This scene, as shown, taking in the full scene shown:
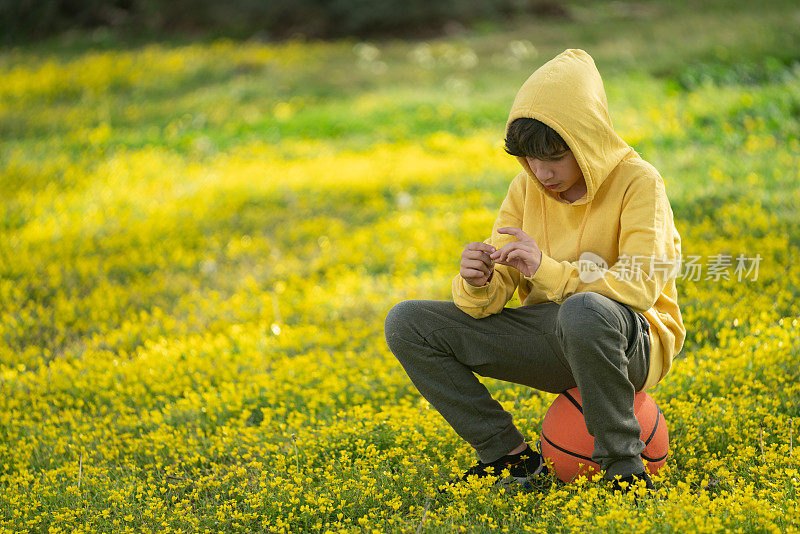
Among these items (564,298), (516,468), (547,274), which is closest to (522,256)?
(547,274)

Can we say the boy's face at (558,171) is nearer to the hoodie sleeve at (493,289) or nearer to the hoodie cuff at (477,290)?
the hoodie sleeve at (493,289)

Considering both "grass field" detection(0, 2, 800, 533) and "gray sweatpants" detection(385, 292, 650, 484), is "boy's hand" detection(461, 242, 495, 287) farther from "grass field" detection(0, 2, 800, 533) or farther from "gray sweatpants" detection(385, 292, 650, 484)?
"grass field" detection(0, 2, 800, 533)

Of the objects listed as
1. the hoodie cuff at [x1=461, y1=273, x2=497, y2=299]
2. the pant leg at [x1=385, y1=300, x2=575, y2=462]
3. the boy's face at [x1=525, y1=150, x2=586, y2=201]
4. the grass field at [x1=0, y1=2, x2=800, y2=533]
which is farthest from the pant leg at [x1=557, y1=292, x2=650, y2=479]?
the boy's face at [x1=525, y1=150, x2=586, y2=201]

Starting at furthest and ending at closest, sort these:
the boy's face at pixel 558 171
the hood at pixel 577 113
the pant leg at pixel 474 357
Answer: the pant leg at pixel 474 357, the boy's face at pixel 558 171, the hood at pixel 577 113

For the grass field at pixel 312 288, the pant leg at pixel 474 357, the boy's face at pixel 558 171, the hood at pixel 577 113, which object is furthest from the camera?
the grass field at pixel 312 288

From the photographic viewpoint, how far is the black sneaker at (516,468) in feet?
12.7

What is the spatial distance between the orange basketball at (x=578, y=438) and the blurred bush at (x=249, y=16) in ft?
57.4

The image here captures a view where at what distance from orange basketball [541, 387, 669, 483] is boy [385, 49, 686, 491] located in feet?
0.37

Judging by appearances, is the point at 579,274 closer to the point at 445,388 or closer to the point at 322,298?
the point at 445,388

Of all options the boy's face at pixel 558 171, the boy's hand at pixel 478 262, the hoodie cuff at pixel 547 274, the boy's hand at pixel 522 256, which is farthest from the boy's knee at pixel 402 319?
the boy's face at pixel 558 171

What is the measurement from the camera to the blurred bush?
2022 cm

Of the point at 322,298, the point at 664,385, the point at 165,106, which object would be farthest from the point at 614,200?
the point at 165,106

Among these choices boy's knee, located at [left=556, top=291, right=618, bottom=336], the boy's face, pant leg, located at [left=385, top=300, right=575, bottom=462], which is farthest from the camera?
pant leg, located at [left=385, top=300, right=575, bottom=462]

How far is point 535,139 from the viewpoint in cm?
362
